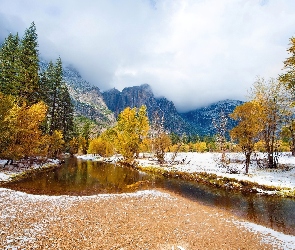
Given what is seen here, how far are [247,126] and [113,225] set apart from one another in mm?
25799

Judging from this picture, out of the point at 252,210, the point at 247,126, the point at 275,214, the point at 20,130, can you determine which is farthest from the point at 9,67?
the point at 275,214

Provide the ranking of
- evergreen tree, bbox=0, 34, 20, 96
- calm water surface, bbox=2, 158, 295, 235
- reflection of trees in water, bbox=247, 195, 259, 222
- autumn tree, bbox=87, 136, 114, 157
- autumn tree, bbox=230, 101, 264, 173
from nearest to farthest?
calm water surface, bbox=2, 158, 295, 235, reflection of trees in water, bbox=247, 195, 259, 222, autumn tree, bbox=230, 101, 264, 173, evergreen tree, bbox=0, 34, 20, 96, autumn tree, bbox=87, 136, 114, 157

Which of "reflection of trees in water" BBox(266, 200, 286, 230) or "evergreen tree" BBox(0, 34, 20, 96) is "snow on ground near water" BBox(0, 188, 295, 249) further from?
"evergreen tree" BBox(0, 34, 20, 96)

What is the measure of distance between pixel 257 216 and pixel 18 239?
16717 millimetres

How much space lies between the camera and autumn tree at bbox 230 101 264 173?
1313 inches

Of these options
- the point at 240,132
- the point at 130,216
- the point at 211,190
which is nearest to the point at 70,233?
the point at 130,216

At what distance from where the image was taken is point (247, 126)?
3341 centimetres

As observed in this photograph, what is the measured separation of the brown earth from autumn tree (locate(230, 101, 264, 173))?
16.7 meters

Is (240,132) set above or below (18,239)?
above

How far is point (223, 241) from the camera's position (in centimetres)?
1321

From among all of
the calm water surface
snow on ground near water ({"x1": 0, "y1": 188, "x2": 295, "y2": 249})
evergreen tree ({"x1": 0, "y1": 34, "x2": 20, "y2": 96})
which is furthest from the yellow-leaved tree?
snow on ground near water ({"x1": 0, "y1": 188, "x2": 295, "y2": 249})

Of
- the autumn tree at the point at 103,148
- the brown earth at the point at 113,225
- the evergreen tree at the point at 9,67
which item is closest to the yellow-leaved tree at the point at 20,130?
the evergreen tree at the point at 9,67

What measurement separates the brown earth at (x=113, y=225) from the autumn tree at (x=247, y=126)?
16679mm

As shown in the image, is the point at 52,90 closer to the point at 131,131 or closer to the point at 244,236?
the point at 131,131
